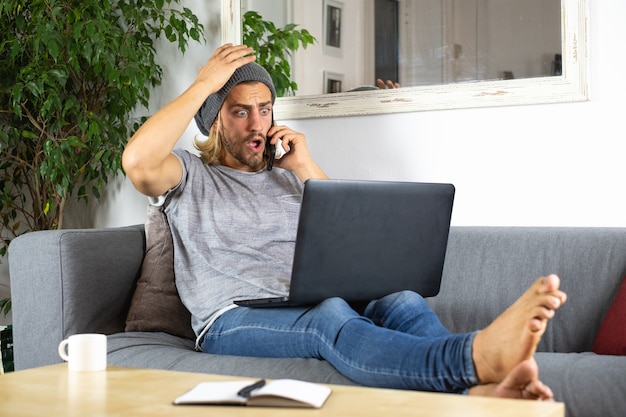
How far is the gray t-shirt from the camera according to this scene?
230cm

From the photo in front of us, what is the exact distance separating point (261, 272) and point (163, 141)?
442mm

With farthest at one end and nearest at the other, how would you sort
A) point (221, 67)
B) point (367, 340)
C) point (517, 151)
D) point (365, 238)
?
point (517, 151) < point (221, 67) < point (365, 238) < point (367, 340)

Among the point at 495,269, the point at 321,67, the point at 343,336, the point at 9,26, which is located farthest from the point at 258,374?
the point at 9,26

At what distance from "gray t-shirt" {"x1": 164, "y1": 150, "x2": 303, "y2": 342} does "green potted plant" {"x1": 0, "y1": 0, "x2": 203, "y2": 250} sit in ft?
2.53

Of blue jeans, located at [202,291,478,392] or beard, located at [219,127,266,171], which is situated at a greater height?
beard, located at [219,127,266,171]

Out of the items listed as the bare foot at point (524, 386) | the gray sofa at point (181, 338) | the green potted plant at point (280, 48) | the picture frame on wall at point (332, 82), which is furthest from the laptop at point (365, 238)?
the green potted plant at point (280, 48)

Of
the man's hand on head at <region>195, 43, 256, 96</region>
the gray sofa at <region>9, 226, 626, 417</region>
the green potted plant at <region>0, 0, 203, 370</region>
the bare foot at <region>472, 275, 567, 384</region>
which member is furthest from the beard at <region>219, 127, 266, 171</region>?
the bare foot at <region>472, 275, 567, 384</region>

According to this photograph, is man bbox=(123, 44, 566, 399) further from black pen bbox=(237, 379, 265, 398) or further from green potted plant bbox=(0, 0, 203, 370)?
green potted plant bbox=(0, 0, 203, 370)

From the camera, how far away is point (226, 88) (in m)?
2.58

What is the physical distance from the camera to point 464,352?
153 cm

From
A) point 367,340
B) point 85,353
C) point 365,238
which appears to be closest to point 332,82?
point 365,238

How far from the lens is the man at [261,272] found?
149 cm

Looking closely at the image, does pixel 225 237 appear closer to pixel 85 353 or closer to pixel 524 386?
pixel 85 353

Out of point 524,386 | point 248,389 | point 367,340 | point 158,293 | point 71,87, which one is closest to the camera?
point 248,389
